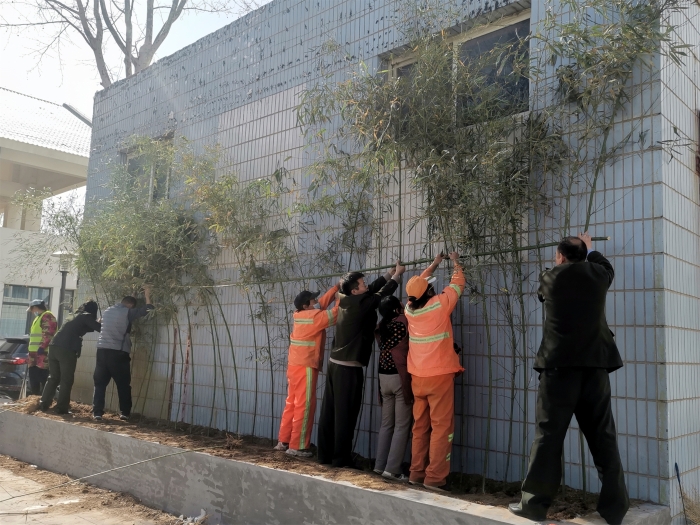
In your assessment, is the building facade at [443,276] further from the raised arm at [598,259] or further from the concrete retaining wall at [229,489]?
the concrete retaining wall at [229,489]

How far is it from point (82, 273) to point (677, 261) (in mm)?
7699

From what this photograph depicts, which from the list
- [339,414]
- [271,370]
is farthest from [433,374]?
[271,370]

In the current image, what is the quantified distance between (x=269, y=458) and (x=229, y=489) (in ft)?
1.51

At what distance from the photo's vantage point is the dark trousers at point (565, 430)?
11.5 feet

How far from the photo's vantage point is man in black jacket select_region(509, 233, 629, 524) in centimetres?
353

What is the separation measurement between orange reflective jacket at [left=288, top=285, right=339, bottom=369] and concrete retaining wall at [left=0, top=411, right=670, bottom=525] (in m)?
1.14

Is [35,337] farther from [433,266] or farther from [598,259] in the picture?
[598,259]

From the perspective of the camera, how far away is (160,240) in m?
7.51

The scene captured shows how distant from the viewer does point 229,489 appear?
506 centimetres

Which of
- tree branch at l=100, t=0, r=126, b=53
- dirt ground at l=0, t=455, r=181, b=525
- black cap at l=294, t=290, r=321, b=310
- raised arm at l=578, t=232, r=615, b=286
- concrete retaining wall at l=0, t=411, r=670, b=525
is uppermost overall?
tree branch at l=100, t=0, r=126, b=53

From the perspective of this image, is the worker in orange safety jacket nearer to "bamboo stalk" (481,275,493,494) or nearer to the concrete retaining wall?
the concrete retaining wall

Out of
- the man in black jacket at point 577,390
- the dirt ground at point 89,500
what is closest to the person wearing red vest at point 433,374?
the man in black jacket at point 577,390

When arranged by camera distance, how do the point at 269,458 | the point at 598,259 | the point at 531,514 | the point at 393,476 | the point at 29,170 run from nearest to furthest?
1. the point at 531,514
2. the point at 598,259
3. the point at 393,476
4. the point at 269,458
5. the point at 29,170

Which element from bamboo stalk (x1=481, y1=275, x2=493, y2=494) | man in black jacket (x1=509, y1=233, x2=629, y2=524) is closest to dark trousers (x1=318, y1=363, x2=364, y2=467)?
bamboo stalk (x1=481, y1=275, x2=493, y2=494)
